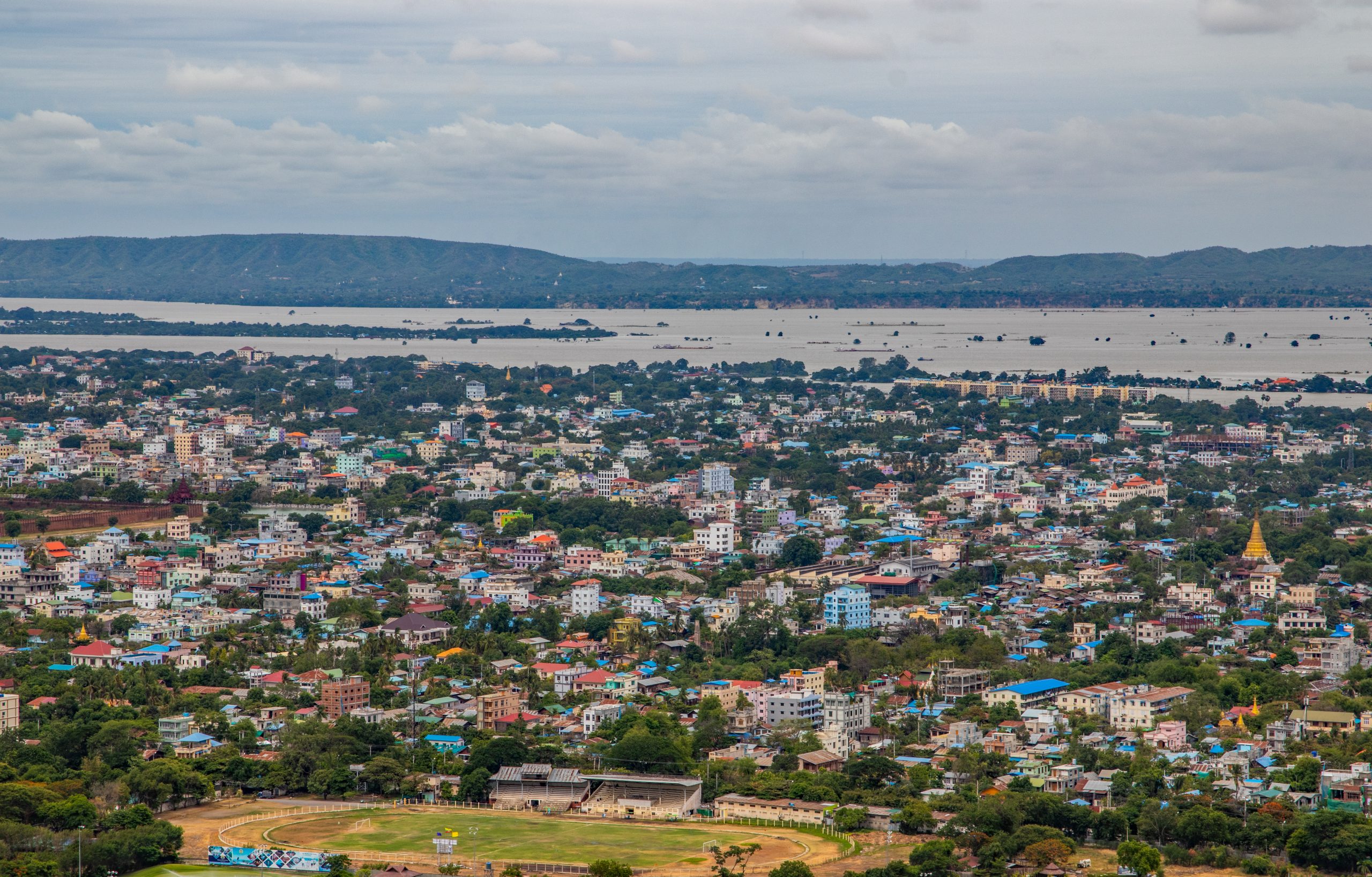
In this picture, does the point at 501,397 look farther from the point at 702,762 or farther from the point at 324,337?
the point at 702,762

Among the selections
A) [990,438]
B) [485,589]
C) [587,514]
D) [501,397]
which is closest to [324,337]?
[501,397]

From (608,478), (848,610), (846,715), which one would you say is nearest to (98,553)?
(608,478)

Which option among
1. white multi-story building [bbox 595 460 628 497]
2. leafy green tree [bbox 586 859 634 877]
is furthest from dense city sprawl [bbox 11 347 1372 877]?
leafy green tree [bbox 586 859 634 877]

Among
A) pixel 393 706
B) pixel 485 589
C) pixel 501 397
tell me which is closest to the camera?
pixel 393 706

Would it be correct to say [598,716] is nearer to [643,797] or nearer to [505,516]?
[643,797]

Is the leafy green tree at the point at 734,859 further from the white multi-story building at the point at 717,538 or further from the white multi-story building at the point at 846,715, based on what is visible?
the white multi-story building at the point at 717,538

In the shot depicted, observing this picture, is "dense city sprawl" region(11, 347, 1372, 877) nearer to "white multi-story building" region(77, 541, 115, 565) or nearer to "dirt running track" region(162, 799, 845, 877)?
"white multi-story building" region(77, 541, 115, 565)

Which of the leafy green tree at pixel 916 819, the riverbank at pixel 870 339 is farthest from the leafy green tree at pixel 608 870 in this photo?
the riverbank at pixel 870 339
